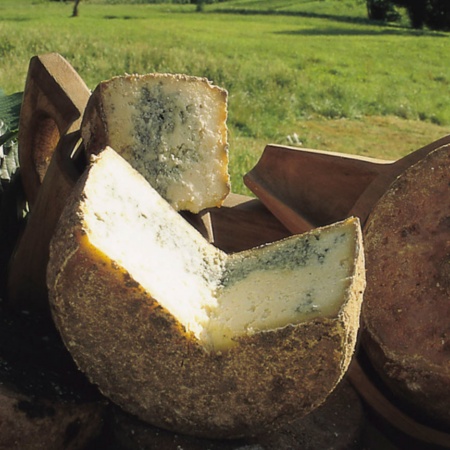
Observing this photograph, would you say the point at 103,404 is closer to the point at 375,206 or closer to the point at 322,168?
the point at 375,206

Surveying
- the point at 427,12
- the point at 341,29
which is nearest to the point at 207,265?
the point at 341,29

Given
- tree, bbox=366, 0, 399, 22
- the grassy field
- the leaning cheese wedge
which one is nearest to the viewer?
the leaning cheese wedge

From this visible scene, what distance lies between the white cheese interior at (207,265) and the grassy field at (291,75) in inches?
189

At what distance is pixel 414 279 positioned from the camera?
2.33m

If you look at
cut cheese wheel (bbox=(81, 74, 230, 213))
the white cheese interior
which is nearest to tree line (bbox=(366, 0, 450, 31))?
cut cheese wheel (bbox=(81, 74, 230, 213))

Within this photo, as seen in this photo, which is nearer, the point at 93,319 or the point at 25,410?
the point at 93,319

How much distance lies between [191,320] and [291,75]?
1531 centimetres

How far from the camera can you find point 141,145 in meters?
2.51

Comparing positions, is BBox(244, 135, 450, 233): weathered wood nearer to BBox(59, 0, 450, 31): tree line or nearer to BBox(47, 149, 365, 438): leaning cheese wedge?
BBox(47, 149, 365, 438): leaning cheese wedge

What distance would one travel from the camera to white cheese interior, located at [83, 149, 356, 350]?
1858 mm

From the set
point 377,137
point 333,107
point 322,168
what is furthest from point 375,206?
point 333,107

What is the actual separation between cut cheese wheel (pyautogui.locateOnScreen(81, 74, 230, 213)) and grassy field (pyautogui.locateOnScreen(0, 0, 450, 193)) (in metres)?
4.39

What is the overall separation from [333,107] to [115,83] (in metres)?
13.3

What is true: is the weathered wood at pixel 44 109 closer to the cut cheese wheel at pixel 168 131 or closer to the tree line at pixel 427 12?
the cut cheese wheel at pixel 168 131
